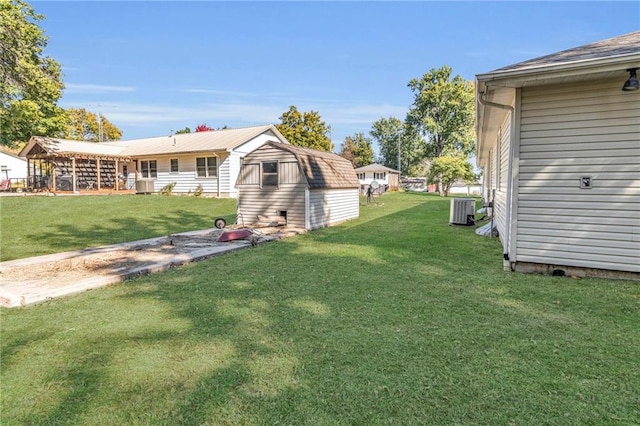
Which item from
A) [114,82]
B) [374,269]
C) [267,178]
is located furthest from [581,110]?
[114,82]

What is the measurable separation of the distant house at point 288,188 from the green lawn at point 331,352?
18.7 feet

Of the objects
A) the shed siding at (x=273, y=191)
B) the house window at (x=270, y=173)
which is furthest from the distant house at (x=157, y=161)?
the house window at (x=270, y=173)

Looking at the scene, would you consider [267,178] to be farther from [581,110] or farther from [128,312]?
[581,110]

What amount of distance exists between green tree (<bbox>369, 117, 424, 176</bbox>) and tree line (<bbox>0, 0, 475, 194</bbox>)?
0.16 m

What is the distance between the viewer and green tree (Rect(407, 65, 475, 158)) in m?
39.9

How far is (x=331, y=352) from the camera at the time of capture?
117 inches

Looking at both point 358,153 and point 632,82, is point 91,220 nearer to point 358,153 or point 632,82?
point 632,82

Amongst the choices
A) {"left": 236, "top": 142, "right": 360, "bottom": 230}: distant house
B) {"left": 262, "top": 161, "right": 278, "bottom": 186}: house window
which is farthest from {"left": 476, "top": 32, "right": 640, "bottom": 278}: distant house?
{"left": 262, "top": 161, "right": 278, "bottom": 186}: house window

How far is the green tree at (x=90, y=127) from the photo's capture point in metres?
50.9

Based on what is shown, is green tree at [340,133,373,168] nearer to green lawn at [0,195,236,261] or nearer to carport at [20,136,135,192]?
carport at [20,136,135,192]

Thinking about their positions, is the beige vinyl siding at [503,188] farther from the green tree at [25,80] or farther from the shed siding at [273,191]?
the green tree at [25,80]

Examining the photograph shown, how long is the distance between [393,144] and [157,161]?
4576cm

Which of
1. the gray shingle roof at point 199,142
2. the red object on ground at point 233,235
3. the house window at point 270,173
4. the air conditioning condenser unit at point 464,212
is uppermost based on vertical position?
the gray shingle roof at point 199,142

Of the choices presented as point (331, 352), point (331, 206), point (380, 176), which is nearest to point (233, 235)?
point (331, 206)
